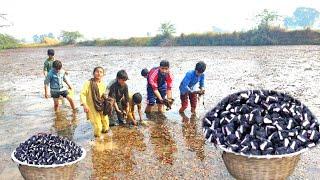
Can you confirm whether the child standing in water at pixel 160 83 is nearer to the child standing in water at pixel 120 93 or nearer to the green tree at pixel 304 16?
the child standing in water at pixel 120 93

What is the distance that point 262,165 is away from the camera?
4699mm

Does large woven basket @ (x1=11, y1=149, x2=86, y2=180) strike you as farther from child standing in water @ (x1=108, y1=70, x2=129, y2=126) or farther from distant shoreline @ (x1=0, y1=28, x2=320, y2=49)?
distant shoreline @ (x1=0, y1=28, x2=320, y2=49)

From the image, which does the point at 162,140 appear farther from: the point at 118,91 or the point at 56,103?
the point at 56,103

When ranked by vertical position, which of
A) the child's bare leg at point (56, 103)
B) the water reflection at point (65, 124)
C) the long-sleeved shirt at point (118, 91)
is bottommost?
the water reflection at point (65, 124)

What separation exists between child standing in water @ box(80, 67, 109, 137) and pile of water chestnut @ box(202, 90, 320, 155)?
394 cm

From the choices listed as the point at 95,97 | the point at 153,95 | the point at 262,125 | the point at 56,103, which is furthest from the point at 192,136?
the point at 56,103

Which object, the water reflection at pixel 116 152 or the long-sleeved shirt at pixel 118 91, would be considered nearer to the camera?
the water reflection at pixel 116 152

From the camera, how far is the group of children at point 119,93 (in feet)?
28.6

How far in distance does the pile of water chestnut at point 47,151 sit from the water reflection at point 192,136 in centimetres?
276

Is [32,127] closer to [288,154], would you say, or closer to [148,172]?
[148,172]

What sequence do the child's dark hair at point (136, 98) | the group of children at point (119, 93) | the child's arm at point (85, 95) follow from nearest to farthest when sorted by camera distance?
1. the child's arm at point (85, 95)
2. the group of children at point (119, 93)
3. the child's dark hair at point (136, 98)

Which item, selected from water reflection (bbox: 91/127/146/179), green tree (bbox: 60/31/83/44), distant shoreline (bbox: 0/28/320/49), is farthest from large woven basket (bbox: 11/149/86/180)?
green tree (bbox: 60/31/83/44)

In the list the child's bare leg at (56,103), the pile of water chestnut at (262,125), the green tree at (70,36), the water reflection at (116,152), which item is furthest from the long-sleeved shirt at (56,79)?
the green tree at (70,36)

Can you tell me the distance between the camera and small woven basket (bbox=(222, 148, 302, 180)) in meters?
4.66
